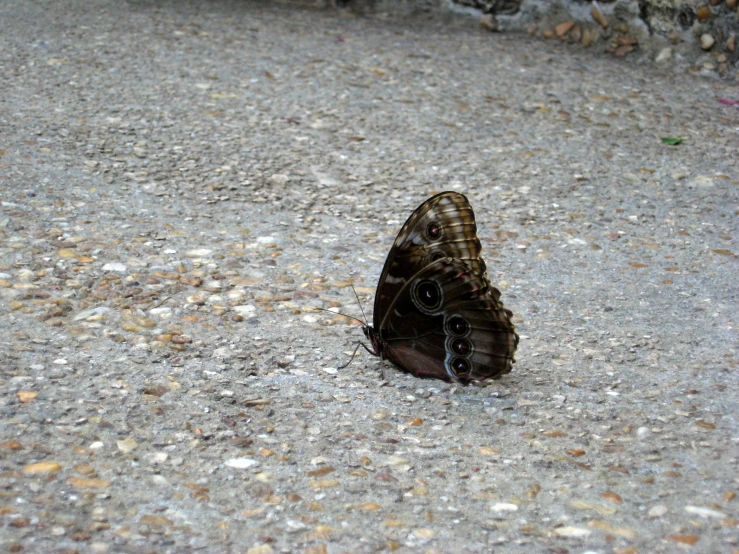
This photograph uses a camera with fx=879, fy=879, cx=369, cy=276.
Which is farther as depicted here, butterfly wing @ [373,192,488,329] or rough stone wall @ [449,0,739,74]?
rough stone wall @ [449,0,739,74]

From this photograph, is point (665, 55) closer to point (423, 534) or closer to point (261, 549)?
point (423, 534)

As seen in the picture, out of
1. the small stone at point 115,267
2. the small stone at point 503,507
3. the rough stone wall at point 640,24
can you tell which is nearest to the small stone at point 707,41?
the rough stone wall at point 640,24

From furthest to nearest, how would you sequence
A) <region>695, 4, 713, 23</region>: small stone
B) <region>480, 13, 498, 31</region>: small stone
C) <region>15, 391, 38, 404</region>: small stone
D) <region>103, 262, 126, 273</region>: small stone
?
<region>480, 13, 498, 31</region>: small stone → <region>695, 4, 713, 23</region>: small stone → <region>103, 262, 126, 273</region>: small stone → <region>15, 391, 38, 404</region>: small stone

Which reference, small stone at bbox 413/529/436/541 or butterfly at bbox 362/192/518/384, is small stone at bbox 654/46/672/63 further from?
small stone at bbox 413/529/436/541

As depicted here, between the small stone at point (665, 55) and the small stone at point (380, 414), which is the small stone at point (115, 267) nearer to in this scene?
the small stone at point (380, 414)

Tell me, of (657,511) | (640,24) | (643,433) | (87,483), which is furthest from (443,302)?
(640,24)

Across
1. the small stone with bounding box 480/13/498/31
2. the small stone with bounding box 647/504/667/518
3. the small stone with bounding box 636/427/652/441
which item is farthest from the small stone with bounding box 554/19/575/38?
the small stone with bounding box 647/504/667/518

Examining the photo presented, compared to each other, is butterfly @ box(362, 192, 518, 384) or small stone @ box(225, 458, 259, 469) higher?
butterfly @ box(362, 192, 518, 384)

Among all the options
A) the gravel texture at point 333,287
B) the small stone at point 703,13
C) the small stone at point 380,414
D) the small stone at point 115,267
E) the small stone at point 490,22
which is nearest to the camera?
the gravel texture at point 333,287

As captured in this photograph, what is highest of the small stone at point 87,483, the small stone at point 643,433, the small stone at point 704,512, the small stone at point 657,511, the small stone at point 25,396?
the small stone at point 704,512
